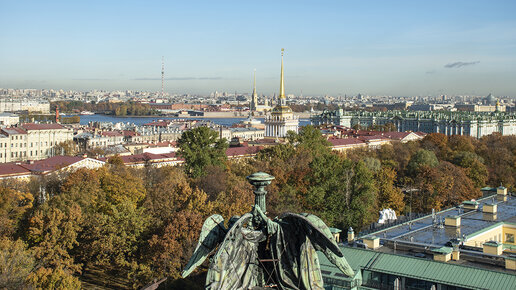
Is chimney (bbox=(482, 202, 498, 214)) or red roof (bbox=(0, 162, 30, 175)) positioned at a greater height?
chimney (bbox=(482, 202, 498, 214))

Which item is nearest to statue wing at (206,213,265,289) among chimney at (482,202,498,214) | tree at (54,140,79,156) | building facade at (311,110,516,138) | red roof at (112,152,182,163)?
chimney at (482,202,498,214)

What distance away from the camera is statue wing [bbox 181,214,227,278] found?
6605 millimetres

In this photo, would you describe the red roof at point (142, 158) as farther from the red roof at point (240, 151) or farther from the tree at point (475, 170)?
the tree at point (475, 170)

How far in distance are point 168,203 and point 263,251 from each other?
1917 centimetres

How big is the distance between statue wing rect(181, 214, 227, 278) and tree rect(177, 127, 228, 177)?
30.9 meters

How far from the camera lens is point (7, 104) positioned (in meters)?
184

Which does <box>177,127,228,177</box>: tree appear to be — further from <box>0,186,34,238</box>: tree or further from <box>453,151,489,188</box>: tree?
<box>453,151,489,188</box>: tree

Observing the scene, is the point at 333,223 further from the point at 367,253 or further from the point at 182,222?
the point at 367,253

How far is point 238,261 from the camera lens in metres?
6.81

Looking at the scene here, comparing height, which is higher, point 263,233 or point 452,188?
point 263,233

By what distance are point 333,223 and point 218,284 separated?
2225 centimetres

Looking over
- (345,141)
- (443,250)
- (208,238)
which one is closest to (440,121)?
(345,141)

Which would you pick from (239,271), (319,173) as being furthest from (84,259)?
(239,271)

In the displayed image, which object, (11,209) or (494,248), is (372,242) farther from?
(11,209)
